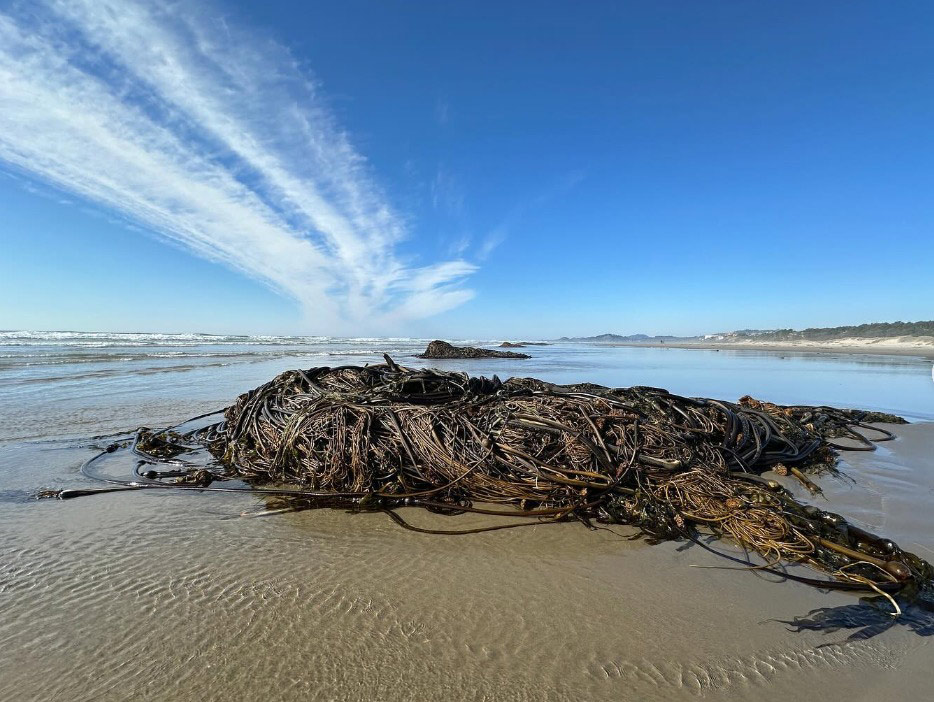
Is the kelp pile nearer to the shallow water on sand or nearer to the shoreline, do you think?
the shallow water on sand

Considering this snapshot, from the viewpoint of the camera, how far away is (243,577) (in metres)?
2.26

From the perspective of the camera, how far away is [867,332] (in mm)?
47812

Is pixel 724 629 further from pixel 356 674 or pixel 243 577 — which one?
pixel 243 577

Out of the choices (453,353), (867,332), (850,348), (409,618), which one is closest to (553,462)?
(409,618)

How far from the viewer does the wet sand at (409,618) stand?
1602 mm

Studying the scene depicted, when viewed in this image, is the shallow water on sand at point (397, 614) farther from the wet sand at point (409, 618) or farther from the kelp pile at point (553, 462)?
the kelp pile at point (553, 462)

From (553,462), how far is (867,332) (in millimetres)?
61790

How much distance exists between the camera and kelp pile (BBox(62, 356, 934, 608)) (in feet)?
8.13

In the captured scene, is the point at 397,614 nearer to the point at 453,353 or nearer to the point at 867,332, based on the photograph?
the point at 453,353

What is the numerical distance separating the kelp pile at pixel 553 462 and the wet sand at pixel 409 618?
0.24 m

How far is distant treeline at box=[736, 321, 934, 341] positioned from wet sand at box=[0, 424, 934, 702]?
2077 inches

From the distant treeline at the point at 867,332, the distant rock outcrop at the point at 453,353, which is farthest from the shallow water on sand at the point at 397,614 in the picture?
the distant treeline at the point at 867,332

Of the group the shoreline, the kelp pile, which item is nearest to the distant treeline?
the shoreline

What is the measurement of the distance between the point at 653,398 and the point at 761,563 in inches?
76.8
